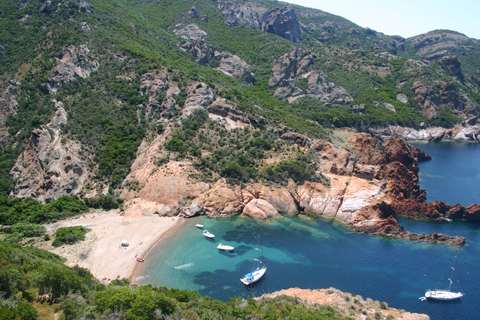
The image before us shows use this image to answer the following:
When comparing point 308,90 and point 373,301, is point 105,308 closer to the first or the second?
point 373,301

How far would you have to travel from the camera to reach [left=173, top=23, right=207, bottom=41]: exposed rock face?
14525 centimetres

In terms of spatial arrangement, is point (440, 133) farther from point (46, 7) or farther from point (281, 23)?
point (46, 7)

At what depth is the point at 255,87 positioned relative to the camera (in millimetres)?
132000

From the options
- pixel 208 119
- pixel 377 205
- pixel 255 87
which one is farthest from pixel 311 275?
pixel 255 87

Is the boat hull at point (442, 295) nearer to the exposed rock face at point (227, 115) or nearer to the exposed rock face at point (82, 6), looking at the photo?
the exposed rock face at point (227, 115)

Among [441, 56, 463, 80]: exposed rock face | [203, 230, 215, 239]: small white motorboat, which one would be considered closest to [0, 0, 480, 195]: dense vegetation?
[203, 230, 215, 239]: small white motorboat

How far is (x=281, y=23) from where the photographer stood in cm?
18275

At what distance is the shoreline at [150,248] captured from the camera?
3844 centimetres

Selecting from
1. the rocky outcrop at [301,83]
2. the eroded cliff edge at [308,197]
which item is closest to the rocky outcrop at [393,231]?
the eroded cliff edge at [308,197]

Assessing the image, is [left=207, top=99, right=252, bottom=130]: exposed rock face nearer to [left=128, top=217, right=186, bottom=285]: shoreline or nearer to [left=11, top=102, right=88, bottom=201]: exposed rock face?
[left=128, top=217, right=186, bottom=285]: shoreline

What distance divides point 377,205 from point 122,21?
9892cm

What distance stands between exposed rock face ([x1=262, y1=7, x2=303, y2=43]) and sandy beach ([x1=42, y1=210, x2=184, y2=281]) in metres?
160

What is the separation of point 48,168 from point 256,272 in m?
42.8

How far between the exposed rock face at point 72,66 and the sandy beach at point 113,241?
3656cm
